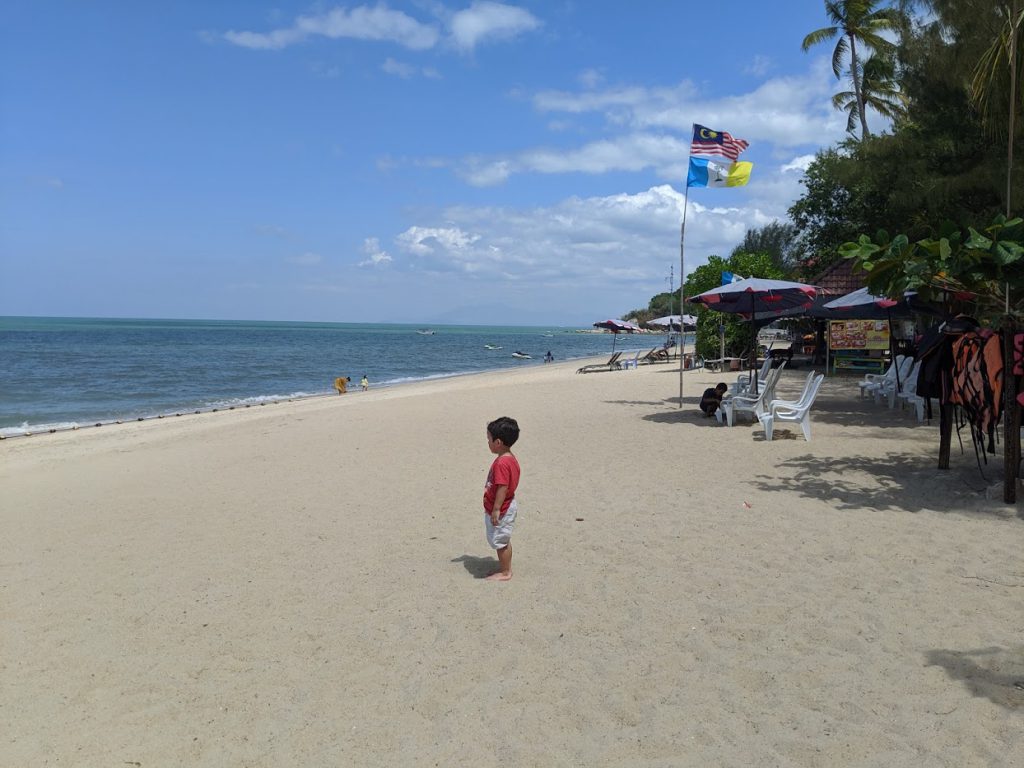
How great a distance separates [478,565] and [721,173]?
903 centimetres

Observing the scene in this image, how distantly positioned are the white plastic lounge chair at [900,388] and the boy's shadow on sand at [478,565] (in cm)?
849

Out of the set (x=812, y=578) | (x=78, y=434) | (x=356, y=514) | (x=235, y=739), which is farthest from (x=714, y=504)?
(x=78, y=434)

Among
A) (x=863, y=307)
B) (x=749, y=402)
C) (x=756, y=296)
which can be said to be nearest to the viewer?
(x=749, y=402)

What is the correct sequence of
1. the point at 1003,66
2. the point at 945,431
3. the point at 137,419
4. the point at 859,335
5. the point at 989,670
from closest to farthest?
the point at 989,670
the point at 945,431
the point at 1003,66
the point at 137,419
the point at 859,335

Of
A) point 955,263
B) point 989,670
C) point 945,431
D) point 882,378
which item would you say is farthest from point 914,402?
point 989,670

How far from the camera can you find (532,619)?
4.01 m

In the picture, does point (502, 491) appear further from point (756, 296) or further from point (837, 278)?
point (837, 278)

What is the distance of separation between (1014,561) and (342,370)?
35237 millimetres

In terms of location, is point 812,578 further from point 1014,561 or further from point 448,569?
point 448,569

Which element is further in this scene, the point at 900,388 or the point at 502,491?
the point at 900,388

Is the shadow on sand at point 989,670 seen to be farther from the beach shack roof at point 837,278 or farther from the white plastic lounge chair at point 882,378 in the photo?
the beach shack roof at point 837,278

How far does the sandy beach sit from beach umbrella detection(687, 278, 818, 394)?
356 cm

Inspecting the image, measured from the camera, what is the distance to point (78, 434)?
46.7ft

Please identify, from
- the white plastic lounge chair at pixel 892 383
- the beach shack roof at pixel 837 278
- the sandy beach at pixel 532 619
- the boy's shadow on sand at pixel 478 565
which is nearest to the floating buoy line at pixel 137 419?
the sandy beach at pixel 532 619
